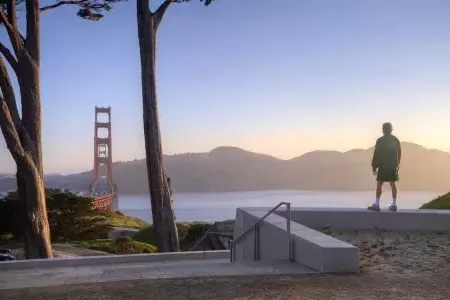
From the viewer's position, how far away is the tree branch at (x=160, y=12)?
44.6 ft

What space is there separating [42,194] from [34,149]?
1.02 metres

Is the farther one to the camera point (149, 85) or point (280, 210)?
point (149, 85)

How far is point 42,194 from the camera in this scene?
12.4m

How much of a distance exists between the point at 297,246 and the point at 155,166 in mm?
7087

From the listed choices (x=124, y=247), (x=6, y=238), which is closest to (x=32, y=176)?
(x=124, y=247)

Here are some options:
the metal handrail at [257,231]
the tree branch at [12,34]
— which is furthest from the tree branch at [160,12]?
the metal handrail at [257,231]

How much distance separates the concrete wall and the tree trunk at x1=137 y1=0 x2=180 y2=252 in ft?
16.5

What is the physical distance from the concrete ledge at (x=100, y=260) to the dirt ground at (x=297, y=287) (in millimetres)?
2412

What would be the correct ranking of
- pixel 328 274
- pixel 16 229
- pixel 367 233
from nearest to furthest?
1. pixel 328 274
2. pixel 367 233
3. pixel 16 229

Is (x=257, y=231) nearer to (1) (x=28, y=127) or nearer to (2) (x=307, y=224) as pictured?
(2) (x=307, y=224)

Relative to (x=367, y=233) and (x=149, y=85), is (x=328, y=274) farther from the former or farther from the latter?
(x=149, y=85)

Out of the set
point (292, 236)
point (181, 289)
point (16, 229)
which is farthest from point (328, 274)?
point (16, 229)

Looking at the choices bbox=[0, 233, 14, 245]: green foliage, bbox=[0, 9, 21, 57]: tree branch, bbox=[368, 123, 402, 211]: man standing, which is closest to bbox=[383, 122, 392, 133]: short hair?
bbox=[368, 123, 402, 211]: man standing

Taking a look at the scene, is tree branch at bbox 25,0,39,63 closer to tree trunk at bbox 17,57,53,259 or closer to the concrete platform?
tree trunk at bbox 17,57,53,259
